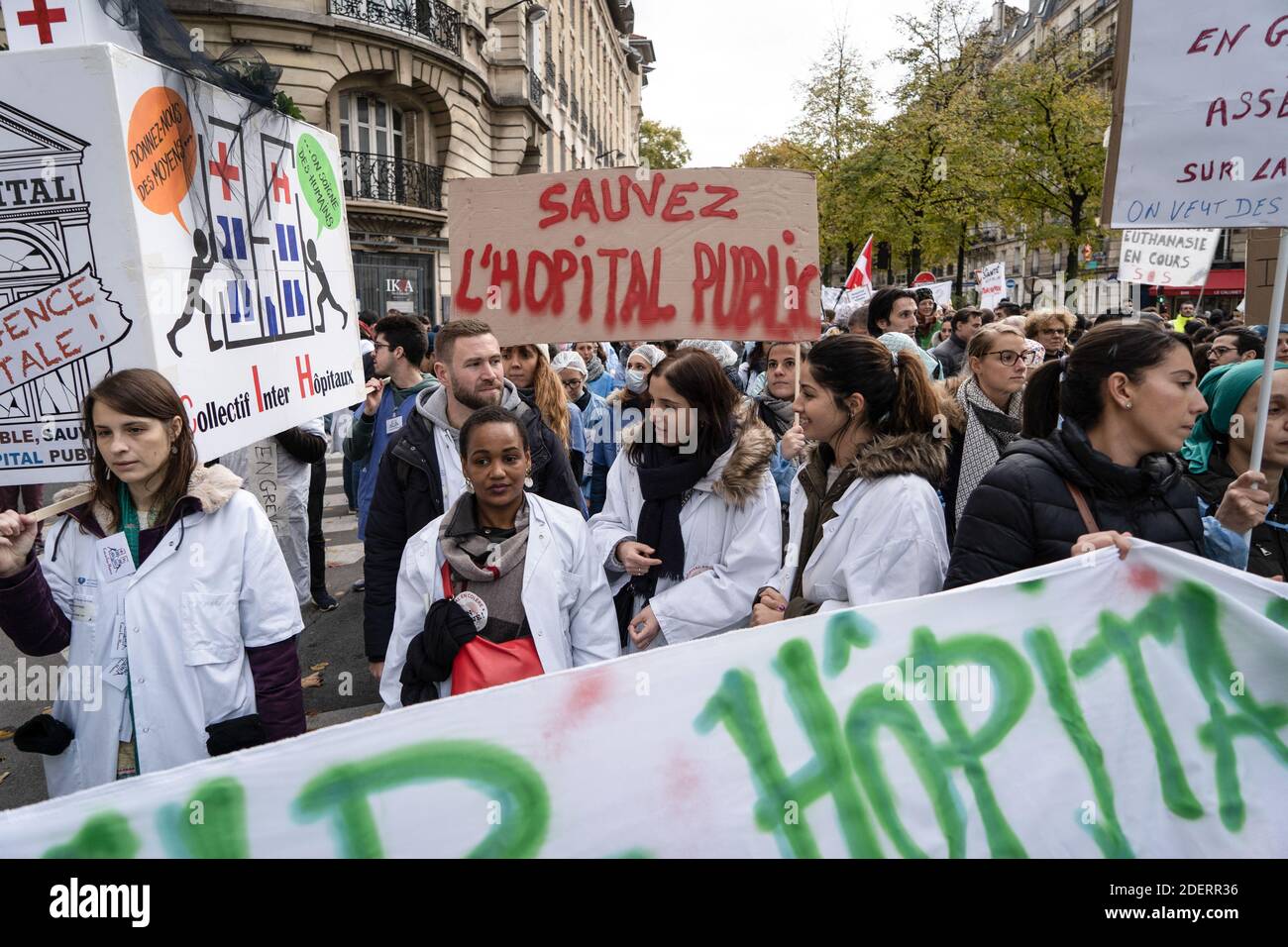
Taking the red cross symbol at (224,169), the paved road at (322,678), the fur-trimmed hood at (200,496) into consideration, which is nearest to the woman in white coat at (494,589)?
the fur-trimmed hood at (200,496)

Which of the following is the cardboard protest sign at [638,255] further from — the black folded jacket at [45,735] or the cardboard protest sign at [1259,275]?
the cardboard protest sign at [1259,275]

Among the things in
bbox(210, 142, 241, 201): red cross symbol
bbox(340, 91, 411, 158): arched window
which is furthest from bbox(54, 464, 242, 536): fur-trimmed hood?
bbox(340, 91, 411, 158): arched window

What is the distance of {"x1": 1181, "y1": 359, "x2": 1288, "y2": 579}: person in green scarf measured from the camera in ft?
8.52

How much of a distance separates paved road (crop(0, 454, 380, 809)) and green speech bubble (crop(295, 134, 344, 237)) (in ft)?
7.02

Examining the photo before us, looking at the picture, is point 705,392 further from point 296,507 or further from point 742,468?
point 296,507

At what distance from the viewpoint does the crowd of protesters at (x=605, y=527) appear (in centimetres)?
220

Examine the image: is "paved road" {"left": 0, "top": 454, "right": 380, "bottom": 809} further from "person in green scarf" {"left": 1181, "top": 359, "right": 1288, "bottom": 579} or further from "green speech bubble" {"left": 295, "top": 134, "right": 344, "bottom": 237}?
→ "person in green scarf" {"left": 1181, "top": 359, "right": 1288, "bottom": 579}

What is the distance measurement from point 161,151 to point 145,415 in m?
0.81

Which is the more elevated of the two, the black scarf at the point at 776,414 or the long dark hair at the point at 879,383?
the long dark hair at the point at 879,383

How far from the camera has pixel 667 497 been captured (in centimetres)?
302

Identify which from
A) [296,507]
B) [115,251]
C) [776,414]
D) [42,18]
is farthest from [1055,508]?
[296,507]

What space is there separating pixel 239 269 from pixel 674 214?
64.3 inches

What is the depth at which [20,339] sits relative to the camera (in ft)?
7.79
